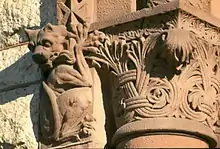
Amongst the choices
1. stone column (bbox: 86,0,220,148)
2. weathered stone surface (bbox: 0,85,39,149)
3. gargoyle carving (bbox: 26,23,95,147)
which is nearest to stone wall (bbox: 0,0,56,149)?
weathered stone surface (bbox: 0,85,39,149)

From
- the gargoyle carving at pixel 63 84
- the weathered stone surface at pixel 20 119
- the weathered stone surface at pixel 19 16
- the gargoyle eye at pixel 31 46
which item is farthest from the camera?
the weathered stone surface at pixel 19 16

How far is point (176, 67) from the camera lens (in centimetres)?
433

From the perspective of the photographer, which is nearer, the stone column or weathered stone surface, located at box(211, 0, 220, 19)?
the stone column

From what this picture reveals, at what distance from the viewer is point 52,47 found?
4.55m

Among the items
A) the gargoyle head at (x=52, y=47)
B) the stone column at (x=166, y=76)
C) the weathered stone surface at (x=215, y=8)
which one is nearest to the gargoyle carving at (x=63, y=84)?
the gargoyle head at (x=52, y=47)

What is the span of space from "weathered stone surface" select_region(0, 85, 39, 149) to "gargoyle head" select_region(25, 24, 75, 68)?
27 cm

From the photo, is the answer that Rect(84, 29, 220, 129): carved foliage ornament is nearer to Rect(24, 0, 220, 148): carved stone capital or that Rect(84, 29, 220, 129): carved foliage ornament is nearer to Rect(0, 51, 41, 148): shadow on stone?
Rect(24, 0, 220, 148): carved stone capital

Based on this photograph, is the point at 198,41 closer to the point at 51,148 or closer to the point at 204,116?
the point at 204,116

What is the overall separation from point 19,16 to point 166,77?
2.68ft

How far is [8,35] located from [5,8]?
11 centimetres

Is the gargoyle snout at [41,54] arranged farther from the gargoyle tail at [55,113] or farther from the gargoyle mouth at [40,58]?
the gargoyle tail at [55,113]

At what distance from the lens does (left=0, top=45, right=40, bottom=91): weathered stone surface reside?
4.87 meters

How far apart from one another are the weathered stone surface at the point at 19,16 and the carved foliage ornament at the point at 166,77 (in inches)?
19.1

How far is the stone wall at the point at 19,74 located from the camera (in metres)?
4.78
